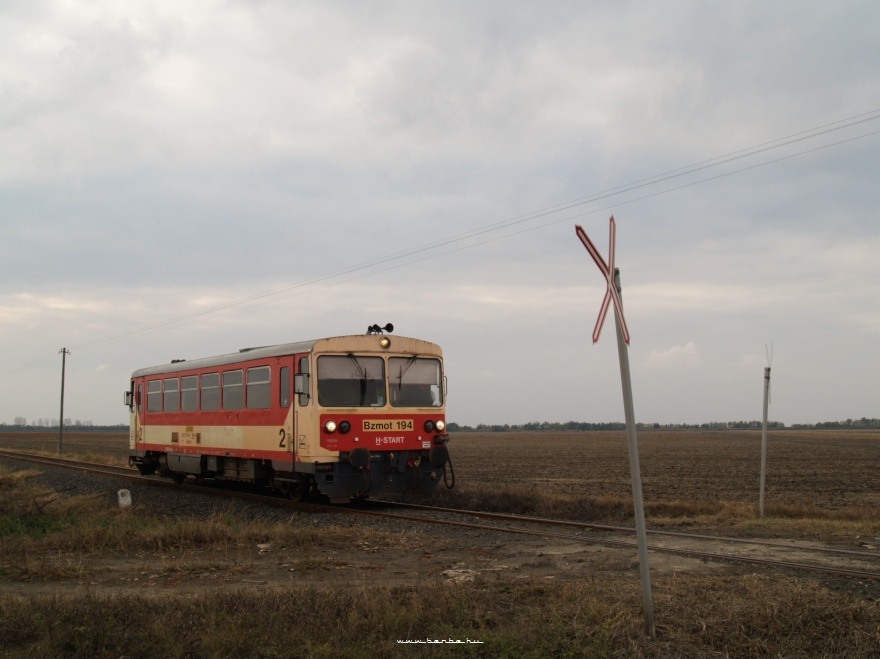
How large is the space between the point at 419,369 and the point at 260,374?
3.26 m

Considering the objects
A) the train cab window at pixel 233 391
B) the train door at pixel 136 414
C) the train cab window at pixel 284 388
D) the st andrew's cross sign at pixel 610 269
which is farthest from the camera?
the train door at pixel 136 414

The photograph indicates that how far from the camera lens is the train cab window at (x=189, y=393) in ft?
60.3

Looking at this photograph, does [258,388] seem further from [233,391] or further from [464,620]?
[464,620]

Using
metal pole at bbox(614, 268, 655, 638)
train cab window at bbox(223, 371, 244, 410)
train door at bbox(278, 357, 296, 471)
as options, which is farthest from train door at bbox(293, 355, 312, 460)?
metal pole at bbox(614, 268, 655, 638)

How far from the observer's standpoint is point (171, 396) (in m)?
19.8

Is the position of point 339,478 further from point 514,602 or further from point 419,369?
point 514,602

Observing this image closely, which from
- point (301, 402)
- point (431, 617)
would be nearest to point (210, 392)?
point (301, 402)

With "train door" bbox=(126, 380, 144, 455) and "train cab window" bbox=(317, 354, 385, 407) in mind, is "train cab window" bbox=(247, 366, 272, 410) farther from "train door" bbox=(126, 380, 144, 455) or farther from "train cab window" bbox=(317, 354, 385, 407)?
"train door" bbox=(126, 380, 144, 455)

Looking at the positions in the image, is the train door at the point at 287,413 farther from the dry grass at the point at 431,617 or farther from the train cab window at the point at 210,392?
the dry grass at the point at 431,617

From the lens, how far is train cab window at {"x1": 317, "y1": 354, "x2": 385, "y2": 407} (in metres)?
13.9

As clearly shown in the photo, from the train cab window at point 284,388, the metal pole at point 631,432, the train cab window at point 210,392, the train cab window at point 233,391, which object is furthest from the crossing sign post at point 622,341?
the train cab window at point 210,392

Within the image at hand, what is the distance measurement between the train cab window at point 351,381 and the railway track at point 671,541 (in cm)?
204

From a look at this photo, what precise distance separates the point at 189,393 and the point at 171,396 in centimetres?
141

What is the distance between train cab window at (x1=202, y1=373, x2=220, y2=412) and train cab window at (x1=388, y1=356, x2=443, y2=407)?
4.77 metres
